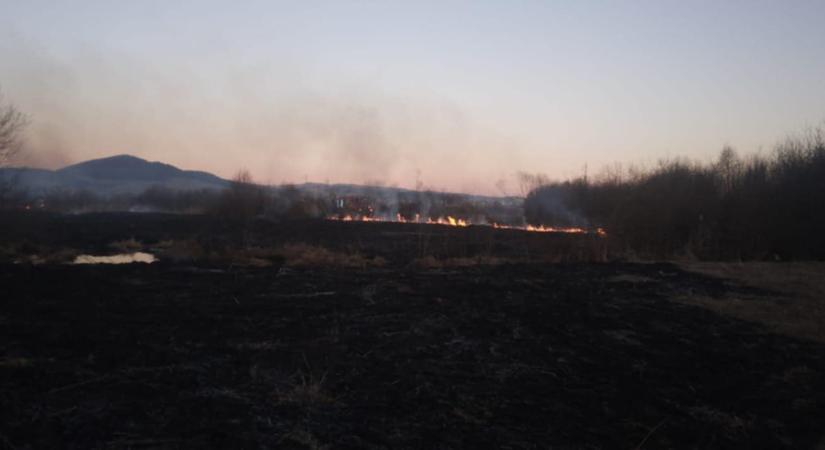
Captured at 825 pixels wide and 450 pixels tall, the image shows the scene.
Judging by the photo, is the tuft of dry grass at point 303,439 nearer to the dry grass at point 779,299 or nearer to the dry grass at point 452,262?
the dry grass at point 779,299

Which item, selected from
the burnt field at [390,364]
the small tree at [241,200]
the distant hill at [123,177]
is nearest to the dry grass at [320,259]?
the burnt field at [390,364]

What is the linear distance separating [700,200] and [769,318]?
49.7ft

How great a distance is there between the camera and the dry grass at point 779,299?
9.27 m

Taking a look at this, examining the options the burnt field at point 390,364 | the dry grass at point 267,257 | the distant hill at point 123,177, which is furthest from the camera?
the distant hill at point 123,177

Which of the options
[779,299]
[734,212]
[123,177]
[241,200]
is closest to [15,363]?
[779,299]

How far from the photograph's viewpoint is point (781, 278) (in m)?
15.0

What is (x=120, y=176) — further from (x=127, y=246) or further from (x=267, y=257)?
(x=267, y=257)

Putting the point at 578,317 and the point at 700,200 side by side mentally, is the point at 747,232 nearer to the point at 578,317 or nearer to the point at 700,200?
the point at 700,200

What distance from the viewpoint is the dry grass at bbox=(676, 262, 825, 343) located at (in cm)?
927

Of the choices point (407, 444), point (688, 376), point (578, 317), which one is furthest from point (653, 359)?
point (407, 444)

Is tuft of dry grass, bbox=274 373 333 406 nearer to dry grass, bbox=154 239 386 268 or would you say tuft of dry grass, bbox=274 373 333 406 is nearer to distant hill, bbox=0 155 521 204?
dry grass, bbox=154 239 386 268

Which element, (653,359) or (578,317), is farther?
A: (578,317)

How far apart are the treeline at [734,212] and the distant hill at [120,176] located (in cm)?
11316

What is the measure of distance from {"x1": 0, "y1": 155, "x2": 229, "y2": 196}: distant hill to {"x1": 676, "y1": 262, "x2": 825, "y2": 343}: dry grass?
394 ft
